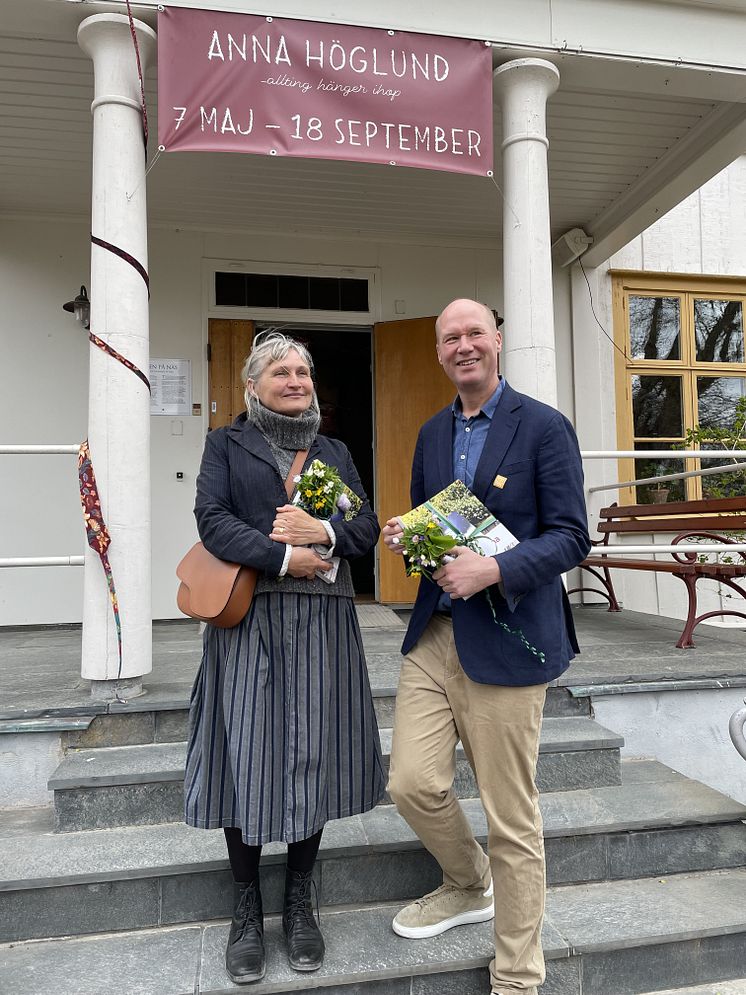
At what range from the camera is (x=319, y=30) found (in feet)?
11.0

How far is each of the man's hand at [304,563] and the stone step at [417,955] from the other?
112 centimetres

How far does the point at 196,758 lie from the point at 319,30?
3.21 metres

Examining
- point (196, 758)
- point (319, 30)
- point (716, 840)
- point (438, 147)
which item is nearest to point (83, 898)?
point (196, 758)

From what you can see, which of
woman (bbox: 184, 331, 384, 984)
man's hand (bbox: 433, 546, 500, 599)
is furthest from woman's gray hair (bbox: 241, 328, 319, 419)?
man's hand (bbox: 433, 546, 500, 599)

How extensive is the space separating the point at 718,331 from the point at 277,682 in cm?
613

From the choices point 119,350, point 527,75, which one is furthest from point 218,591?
point 527,75

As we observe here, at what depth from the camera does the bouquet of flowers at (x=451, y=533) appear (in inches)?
72.2

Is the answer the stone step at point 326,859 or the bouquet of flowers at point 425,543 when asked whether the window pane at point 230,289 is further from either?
the bouquet of flowers at point 425,543

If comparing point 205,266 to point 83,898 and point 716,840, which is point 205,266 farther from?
point 716,840

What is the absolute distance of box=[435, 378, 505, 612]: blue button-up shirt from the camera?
2.08 meters

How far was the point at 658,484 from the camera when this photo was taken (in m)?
6.46

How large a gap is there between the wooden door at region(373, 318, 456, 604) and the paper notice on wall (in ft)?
5.02

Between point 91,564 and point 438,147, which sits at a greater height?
point 438,147

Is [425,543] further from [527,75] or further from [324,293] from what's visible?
[324,293]
